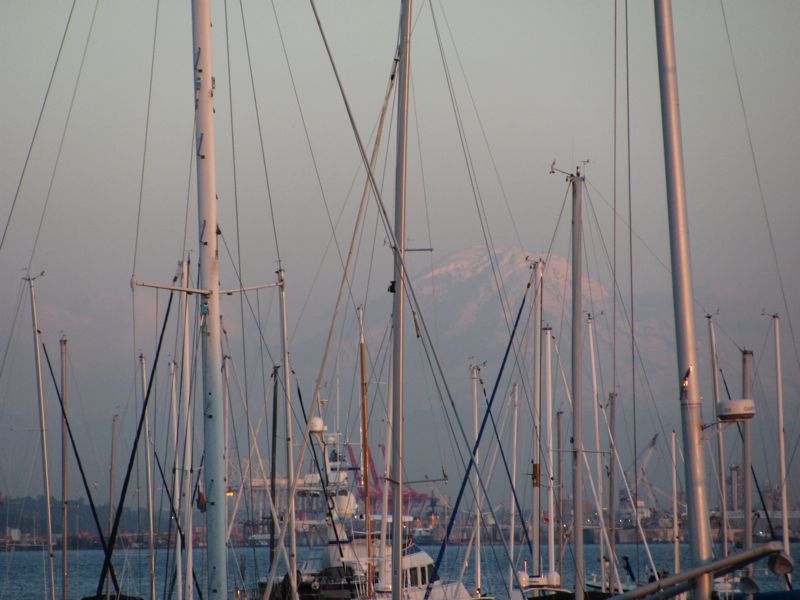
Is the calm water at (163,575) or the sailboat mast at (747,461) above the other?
the sailboat mast at (747,461)

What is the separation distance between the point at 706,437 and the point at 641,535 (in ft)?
73.4

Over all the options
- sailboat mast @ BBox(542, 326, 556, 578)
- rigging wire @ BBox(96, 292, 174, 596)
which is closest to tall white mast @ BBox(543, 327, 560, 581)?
sailboat mast @ BBox(542, 326, 556, 578)

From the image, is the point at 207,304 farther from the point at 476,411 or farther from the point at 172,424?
the point at 476,411

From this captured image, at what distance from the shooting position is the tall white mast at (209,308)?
1266cm

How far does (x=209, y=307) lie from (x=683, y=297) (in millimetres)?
5115

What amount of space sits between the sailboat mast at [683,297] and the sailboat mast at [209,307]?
4.87m

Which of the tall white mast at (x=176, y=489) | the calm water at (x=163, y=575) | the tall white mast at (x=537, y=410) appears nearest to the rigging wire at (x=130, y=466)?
the tall white mast at (x=176, y=489)

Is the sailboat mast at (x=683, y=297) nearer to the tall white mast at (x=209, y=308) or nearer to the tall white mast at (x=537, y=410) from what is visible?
the tall white mast at (x=209, y=308)

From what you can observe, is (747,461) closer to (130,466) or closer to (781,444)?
(781,444)

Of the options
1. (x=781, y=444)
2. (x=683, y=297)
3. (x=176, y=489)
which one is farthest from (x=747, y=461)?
(x=683, y=297)

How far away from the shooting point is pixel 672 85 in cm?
1186

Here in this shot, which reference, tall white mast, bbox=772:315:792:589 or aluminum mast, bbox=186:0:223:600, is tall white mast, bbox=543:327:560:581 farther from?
aluminum mast, bbox=186:0:223:600

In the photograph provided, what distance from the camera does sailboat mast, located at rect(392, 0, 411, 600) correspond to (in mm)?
16281

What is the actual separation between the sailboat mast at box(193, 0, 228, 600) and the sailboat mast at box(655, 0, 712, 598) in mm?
4866
